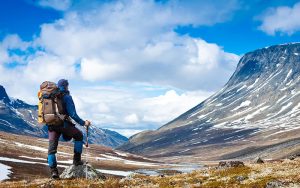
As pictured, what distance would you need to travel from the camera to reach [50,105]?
23.0 m

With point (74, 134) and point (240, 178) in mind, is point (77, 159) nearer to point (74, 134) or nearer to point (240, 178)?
point (74, 134)

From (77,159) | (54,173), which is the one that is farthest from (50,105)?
(77,159)

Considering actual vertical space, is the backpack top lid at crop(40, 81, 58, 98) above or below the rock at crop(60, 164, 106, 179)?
above

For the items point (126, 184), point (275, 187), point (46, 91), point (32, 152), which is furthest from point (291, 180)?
point (32, 152)

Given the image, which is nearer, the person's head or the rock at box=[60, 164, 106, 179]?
the person's head

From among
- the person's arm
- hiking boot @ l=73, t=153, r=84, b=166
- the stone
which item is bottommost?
the stone

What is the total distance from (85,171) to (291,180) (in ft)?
44.7

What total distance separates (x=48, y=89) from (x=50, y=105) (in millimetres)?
883

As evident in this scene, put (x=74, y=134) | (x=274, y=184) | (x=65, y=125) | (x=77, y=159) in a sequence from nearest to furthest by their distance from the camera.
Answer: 1. (x=274, y=184)
2. (x=65, y=125)
3. (x=74, y=134)
4. (x=77, y=159)

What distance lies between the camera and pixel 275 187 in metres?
22.3

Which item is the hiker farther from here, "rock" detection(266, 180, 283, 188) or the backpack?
"rock" detection(266, 180, 283, 188)

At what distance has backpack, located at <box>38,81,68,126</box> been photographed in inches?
902

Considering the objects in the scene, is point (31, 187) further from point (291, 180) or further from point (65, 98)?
point (291, 180)

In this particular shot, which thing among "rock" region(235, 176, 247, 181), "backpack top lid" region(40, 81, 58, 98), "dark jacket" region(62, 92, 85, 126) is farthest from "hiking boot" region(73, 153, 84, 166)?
"rock" region(235, 176, 247, 181)
